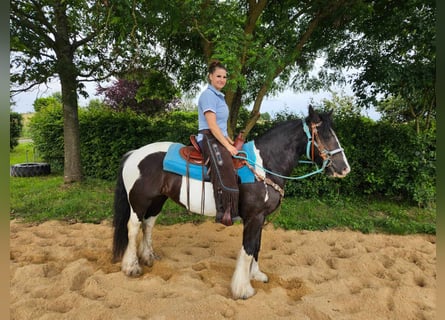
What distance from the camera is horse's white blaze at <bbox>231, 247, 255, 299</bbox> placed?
278 centimetres

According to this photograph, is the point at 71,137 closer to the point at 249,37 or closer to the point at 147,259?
the point at 147,259

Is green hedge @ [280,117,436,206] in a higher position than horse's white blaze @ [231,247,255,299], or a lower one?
higher

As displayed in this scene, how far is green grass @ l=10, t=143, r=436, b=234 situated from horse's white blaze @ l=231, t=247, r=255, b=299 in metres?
2.22

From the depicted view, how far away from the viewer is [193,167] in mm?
2922

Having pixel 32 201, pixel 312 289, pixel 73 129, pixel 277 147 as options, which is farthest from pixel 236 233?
pixel 73 129

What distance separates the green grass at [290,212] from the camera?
193 inches

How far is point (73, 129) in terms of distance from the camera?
6863 millimetres

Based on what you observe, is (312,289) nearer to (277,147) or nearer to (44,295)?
(277,147)

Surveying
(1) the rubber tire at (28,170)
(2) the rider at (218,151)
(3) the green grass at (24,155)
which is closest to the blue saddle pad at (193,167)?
(2) the rider at (218,151)

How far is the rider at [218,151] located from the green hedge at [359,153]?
12.8 ft

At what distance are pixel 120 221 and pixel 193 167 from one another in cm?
128

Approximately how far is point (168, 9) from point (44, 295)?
4.01 meters

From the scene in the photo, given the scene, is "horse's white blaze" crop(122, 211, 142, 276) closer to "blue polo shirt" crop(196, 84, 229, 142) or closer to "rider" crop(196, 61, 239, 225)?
"rider" crop(196, 61, 239, 225)

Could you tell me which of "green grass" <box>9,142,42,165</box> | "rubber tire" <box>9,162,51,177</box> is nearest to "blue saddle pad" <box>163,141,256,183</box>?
"rubber tire" <box>9,162,51,177</box>
